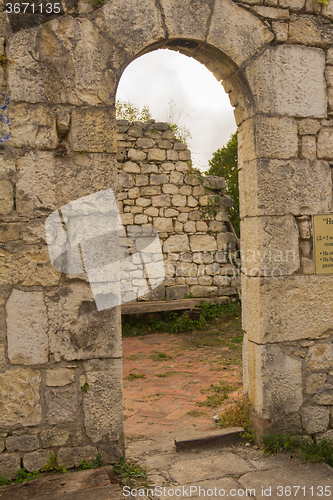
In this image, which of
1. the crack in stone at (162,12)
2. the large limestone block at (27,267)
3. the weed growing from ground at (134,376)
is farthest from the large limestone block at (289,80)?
the weed growing from ground at (134,376)

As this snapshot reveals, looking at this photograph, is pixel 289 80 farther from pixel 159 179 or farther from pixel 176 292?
pixel 176 292

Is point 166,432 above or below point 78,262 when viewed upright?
below

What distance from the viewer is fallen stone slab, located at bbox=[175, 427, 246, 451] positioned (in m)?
2.94

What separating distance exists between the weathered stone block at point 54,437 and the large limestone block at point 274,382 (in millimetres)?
1391

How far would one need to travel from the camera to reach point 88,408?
8.33ft

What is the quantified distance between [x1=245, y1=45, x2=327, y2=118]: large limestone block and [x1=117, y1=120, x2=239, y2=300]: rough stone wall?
4482mm

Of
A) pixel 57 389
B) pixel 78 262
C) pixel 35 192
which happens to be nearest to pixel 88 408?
pixel 57 389

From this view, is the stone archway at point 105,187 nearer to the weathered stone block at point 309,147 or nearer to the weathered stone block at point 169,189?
the weathered stone block at point 309,147

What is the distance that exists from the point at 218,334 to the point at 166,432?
3481 mm

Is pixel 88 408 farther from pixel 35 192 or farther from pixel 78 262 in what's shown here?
pixel 35 192

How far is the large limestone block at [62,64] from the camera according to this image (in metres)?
2.47

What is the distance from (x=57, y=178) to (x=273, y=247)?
1629 mm

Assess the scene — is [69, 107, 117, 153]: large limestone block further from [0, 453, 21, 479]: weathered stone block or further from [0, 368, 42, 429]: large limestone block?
[0, 453, 21, 479]: weathered stone block

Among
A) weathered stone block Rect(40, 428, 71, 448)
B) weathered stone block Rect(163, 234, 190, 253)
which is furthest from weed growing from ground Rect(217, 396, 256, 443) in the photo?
weathered stone block Rect(163, 234, 190, 253)
